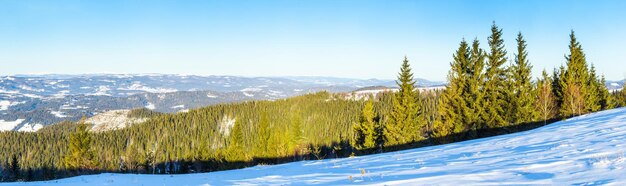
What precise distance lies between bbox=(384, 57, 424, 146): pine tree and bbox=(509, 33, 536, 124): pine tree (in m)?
9.75

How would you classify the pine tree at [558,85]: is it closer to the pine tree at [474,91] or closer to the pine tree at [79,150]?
the pine tree at [474,91]

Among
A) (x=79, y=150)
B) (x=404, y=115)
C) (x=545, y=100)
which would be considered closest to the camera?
(x=545, y=100)

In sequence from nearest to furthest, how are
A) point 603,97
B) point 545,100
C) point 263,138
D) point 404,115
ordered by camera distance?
1. point 545,100
2. point 404,115
3. point 603,97
4. point 263,138

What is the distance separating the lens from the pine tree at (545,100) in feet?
133

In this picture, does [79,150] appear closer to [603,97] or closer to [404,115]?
[404,115]

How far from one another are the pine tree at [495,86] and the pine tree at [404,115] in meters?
7.31

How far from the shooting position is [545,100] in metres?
38.4

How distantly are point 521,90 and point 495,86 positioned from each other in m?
3.06

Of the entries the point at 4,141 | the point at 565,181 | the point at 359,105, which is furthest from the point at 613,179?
the point at 4,141

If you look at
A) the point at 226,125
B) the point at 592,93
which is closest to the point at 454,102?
the point at 592,93

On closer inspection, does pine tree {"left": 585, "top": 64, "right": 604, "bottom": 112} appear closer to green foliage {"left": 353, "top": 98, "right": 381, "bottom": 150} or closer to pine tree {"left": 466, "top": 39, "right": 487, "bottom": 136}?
pine tree {"left": 466, "top": 39, "right": 487, "bottom": 136}

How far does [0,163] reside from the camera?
16025 centimetres

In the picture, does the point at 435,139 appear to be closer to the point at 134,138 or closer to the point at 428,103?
the point at 428,103

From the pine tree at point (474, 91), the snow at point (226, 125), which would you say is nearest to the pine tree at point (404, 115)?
the pine tree at point (474, 91)
